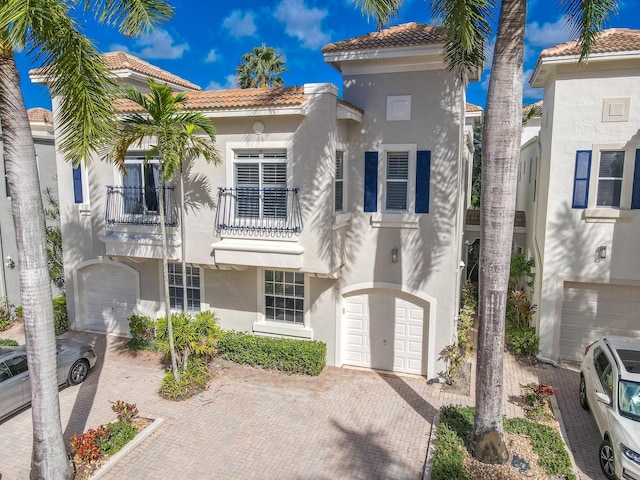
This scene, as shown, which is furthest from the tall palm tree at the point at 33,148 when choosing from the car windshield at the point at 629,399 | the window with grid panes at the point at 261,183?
the car windshield at the point at 629,399

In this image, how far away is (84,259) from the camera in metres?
16.4

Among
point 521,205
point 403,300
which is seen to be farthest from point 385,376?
point 521,205

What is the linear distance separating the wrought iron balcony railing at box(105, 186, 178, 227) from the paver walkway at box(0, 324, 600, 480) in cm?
429

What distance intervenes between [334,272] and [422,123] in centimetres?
459

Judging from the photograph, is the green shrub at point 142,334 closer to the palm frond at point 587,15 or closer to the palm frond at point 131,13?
the palm frond at point 131,13

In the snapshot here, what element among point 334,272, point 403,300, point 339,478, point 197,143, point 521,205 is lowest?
point 339,478

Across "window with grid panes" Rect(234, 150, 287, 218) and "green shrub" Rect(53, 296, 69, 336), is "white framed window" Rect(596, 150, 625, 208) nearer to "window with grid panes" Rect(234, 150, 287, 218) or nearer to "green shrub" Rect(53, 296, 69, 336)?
"window with grid panes" Rect(234, 150, 287, 218)

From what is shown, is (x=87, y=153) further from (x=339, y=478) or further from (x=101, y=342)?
(x=101, y=342)

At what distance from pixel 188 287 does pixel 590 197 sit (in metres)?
12.3

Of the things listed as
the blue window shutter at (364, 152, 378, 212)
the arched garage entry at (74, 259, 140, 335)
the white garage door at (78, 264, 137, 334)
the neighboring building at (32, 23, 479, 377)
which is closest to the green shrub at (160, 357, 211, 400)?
the neighboring building at (32, 23, 479, 377)

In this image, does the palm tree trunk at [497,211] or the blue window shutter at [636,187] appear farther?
the blue window shutter at [636,187]

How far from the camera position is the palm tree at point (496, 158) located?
27.5ft

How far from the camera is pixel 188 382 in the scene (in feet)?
40.1

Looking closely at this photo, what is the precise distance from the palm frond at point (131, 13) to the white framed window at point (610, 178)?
11683 mm
